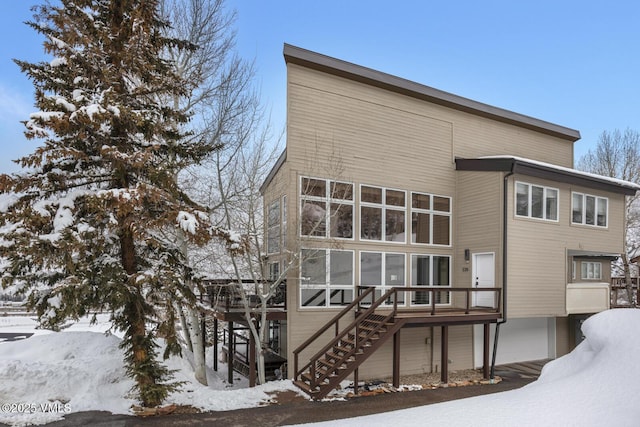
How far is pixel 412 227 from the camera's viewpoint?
12.8 m

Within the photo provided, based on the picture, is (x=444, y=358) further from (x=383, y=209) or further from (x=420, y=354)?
(x=383, y=209)

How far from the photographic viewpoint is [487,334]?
38.5ft

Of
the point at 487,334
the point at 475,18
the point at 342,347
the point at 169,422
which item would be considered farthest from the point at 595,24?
the point at 169,422

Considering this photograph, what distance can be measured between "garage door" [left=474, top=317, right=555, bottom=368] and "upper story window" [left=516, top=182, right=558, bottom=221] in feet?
13.2

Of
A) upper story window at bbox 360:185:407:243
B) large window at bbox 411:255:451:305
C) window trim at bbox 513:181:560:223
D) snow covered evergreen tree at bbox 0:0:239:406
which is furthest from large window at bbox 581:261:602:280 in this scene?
snow covered evergreen tree at bbox 0:0:239:406

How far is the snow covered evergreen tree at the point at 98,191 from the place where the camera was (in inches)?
241

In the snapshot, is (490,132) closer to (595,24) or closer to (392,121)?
(392,121)

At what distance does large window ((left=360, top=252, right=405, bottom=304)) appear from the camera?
11.8m

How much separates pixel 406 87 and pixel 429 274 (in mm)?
5998

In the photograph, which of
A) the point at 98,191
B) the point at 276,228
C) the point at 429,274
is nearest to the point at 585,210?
the point at 429,274

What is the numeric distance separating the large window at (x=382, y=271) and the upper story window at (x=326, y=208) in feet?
3.34

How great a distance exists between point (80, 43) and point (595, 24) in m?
27.1

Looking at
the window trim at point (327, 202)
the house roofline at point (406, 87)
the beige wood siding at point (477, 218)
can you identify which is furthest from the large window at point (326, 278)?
the house roofline at point (406, 87)

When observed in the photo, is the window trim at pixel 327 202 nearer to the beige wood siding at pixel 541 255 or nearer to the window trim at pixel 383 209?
the window trim at pixel 383 209
